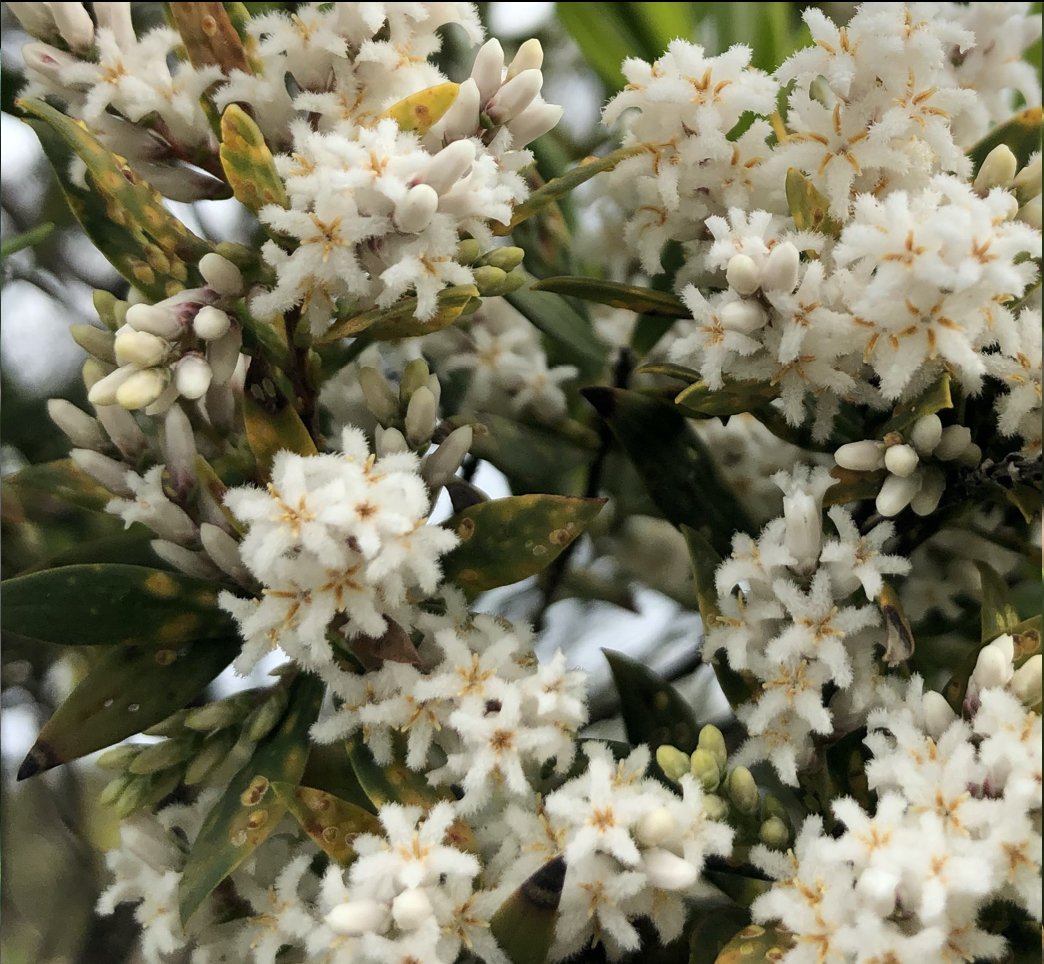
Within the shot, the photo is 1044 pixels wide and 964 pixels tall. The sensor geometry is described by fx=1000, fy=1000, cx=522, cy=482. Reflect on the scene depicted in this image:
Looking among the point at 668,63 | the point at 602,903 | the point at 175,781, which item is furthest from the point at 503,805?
the point at 668,63

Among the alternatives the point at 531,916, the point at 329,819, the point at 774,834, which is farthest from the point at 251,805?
the point at 774,834

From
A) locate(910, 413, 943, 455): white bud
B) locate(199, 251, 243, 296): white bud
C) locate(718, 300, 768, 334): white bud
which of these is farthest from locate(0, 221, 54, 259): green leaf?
locate(910, 413, 943, 455): white bud

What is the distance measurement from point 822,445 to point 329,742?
12.7 inches

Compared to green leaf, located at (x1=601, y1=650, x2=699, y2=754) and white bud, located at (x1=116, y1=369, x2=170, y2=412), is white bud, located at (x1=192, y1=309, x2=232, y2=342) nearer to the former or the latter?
white bud, located at (x1=116, y1=369, x2=170, y2=412)

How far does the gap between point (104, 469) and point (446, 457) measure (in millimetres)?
188

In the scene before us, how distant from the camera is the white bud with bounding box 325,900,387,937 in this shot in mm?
433

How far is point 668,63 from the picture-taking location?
545 mm

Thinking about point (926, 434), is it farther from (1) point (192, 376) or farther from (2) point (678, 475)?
(1) point (192, 376)

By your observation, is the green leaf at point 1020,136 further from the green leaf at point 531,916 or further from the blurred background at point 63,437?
the green leaf at point 531,916

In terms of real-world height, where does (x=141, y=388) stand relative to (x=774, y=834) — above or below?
above

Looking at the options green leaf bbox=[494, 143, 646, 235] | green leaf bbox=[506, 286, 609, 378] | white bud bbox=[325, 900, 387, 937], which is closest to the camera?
white bud bbox=[325, 900, 387, 937]

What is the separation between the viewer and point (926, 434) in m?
0.51

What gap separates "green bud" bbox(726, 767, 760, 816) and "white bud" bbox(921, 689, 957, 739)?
0.29ft

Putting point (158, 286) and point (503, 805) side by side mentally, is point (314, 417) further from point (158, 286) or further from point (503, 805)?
point (503, 805)
